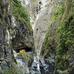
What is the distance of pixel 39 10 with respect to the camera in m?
46.0

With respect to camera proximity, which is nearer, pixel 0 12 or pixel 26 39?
pixel 0 12

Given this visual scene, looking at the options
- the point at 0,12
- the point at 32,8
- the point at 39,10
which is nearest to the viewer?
the point at 0,12

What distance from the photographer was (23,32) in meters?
17.8

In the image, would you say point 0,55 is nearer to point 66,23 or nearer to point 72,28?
point 72,28

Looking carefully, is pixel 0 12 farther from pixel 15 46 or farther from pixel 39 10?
pixel 39 10

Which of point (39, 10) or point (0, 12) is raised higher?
point (39, 10)

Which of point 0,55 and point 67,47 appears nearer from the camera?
point 0,55

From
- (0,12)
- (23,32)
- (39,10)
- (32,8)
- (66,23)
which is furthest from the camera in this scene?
(32,8)

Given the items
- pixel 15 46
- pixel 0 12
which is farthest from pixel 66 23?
pixel 15 46

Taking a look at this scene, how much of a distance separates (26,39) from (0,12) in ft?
35.6

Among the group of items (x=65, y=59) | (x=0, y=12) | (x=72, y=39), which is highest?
(x=0, y=12)

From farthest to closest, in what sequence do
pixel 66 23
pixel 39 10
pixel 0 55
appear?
1. pixel 39 10
2. pixel 66 23
3. pixel 0 55

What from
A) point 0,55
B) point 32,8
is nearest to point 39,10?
point 32,8

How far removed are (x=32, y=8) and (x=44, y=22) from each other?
16.8 m
